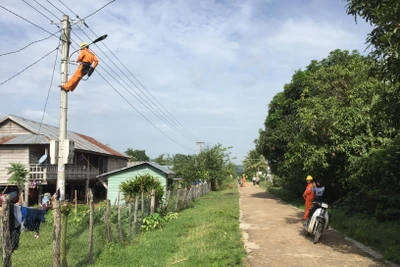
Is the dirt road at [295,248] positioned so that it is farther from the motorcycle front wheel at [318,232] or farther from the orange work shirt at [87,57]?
the orange work shirt at [87,57]

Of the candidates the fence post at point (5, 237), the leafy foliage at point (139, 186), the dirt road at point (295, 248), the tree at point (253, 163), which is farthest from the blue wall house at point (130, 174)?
the tree at point (253, 163)

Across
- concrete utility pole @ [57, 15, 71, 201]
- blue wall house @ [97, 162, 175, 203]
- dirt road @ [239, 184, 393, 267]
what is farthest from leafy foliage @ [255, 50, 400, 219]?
concrete utility pole @ [57, 15, 71, 201]

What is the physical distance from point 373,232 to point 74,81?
29.1 ft

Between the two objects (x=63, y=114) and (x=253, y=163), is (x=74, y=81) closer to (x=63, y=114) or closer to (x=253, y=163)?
(x=63, y=114)

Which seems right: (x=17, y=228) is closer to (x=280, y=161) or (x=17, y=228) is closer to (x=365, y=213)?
(x=365, y=213)

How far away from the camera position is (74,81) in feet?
30.2

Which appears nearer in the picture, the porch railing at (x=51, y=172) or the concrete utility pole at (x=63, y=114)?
the concrete utility pole at (x=63, y=114)

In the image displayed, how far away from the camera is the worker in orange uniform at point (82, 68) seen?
916cm

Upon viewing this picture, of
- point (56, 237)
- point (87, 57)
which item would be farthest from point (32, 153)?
point (56, 237)

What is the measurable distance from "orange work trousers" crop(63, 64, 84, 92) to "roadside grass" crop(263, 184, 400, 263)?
8202mm

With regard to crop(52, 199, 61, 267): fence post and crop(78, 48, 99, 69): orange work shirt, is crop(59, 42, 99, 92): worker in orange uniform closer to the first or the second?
crop(78, 48, 99, 69): orange work shirt

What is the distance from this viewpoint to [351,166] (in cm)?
1310

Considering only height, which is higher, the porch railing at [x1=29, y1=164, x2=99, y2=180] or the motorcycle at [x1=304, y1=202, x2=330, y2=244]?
the porch railing at [x1=29, y1=164, x2=99, y2=180]

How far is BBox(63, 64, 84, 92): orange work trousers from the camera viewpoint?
9.14 m
